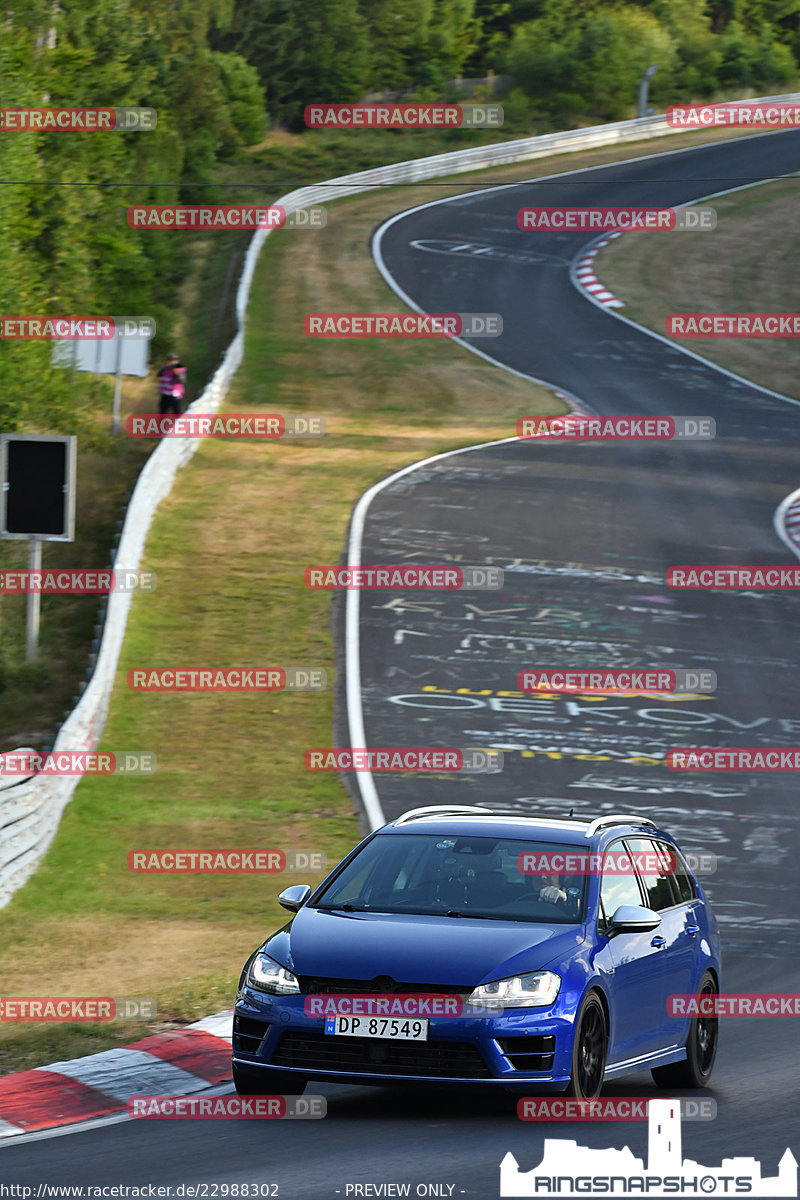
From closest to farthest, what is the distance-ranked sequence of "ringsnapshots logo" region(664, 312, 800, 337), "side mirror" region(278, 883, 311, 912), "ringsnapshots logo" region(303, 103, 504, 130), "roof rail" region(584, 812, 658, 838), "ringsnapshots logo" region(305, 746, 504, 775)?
"side mirror" region(278, 883, 311, 912) → "roof rail" region(584, 812, 658, 838) → "ringsnapshots logo" region(305, 746, 504, 775) → "ringsnapshots logo" region(664, 312, 800, 337) → "ringsnapshots logo" region(303, 103, 504, 130)

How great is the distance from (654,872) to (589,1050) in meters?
1.75

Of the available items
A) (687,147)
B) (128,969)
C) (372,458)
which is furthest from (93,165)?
(128,969)

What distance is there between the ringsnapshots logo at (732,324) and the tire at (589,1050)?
46.0 m

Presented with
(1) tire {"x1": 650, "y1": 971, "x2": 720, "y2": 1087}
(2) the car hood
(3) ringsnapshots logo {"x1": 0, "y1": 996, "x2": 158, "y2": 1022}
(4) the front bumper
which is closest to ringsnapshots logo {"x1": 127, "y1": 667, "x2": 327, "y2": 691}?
(3) ringsnapshots logo {"x1": 0, "y1": 996, "x2": 158, "y2": 1022}

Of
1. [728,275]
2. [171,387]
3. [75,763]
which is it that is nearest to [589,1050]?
[75,763]

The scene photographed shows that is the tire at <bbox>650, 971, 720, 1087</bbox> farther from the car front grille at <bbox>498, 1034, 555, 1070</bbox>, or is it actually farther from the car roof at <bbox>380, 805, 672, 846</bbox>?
the car front grille at <bbox>498, 1034, 555, 1070</bbox>

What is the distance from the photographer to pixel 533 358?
48.9 m

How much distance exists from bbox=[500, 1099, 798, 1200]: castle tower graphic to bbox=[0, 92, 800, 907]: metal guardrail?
9.36 m

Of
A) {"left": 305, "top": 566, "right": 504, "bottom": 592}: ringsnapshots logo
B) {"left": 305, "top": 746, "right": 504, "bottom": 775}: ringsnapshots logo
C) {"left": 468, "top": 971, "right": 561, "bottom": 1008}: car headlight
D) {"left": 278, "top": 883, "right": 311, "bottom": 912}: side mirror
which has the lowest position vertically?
{"left": 305, "top": 566, "right": 504, "bottom": 592}: ringsnapshots logo

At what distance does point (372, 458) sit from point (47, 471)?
16304 millimetres

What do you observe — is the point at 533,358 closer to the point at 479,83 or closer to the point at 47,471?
the point at 47,471

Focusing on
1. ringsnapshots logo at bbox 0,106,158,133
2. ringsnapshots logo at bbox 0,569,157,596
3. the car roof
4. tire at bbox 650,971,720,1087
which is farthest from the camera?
ringsnapshots logo at bbox 0,106,158,133

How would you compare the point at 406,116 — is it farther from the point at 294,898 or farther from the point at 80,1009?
the point at 294,898

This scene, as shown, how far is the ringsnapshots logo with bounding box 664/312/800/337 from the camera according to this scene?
2131 inches
